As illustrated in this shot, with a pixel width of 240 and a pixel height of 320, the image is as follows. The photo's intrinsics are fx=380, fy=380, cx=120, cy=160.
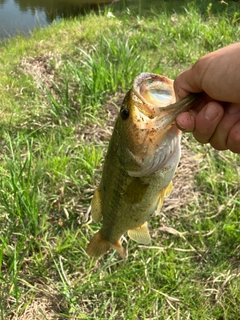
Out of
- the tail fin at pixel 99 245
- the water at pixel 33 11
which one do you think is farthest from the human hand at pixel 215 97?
the water at pixel 33 11

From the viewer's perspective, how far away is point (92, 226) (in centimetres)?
272

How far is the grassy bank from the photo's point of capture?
92.4 inches

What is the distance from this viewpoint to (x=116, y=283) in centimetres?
244

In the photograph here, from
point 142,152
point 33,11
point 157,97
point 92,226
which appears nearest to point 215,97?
point 157,97

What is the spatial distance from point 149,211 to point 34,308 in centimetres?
103

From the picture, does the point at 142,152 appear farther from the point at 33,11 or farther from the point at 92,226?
the point at 33,11

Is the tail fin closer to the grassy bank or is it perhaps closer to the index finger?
the grassy bank

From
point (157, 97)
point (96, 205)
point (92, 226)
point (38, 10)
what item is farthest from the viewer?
point (38, 10)

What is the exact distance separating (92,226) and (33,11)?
9317mm

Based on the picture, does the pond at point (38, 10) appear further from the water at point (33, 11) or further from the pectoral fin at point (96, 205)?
the pectoral fin at point (96, 205)

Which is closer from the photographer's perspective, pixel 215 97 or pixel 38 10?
pixel 215 97

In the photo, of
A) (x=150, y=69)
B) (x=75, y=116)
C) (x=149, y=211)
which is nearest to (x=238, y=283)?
(x=149, y=211)

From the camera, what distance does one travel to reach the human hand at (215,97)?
58.6 inches

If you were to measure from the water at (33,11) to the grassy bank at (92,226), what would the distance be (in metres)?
5.20
